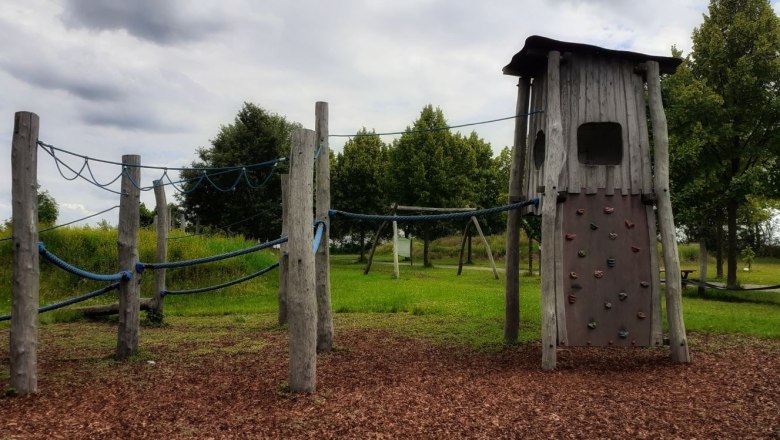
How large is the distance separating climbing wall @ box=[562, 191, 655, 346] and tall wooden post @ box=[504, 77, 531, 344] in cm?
147

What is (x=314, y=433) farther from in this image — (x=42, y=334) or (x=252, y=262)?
(x=252, y=262)

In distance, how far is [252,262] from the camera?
776 inches

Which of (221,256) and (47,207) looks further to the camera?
(47,207)

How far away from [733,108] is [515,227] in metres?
12.8

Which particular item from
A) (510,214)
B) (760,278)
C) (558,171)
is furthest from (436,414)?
(760,278)

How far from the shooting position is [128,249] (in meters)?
8.45

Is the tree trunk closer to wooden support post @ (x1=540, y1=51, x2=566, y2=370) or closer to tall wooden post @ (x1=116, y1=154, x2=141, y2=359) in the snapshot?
wooden support post @ (x1=540, y1=51, x2=566, y2=370)

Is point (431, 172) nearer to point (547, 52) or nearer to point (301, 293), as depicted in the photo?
point (547, 52)

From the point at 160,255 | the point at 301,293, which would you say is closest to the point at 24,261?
the point at 301,293

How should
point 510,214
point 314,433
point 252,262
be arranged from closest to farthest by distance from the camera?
→ point 314,433, point 510,214, point 252,262

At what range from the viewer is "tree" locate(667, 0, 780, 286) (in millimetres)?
17719

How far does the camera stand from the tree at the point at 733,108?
58.1 ft

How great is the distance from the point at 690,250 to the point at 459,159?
52.4ft

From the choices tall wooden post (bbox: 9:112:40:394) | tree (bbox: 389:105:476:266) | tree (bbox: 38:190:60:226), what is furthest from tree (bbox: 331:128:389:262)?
tall wooden post (bbox: 9:112:40:394)
